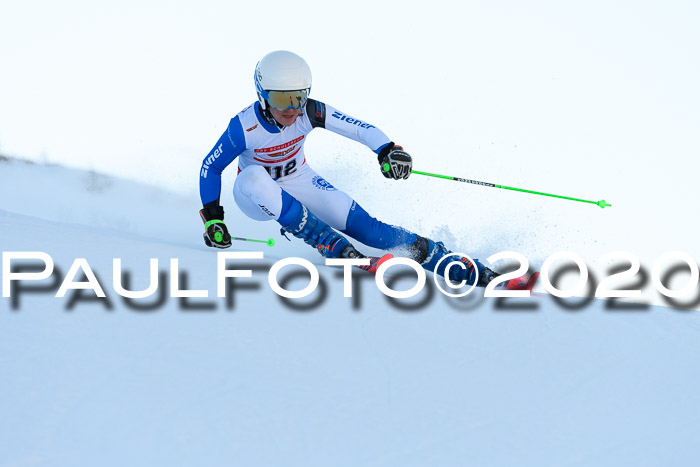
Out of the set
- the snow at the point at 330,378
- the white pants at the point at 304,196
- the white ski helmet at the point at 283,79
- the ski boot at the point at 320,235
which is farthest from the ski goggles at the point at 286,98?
the snow at the point at 330,378

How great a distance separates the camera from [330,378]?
239 cm

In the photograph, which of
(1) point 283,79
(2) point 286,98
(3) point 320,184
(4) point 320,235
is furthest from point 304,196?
(1) point 283,79

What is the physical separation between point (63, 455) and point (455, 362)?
4.60ft

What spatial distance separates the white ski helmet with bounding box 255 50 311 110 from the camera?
3.98m

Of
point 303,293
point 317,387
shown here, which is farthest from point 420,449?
point 303,293

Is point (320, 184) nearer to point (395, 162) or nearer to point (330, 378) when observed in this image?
point (395, 162)

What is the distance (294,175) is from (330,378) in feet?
7.55

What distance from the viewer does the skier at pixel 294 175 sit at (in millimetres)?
4051

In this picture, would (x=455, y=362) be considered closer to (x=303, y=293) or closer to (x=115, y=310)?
(x=303, y=293)

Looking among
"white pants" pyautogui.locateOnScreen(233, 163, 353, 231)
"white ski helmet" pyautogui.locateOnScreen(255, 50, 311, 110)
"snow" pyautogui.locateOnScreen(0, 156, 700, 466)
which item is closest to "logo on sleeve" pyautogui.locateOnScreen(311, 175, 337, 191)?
"white pants" pyautogui.locateOnScreen(233, 163, 353, 231)

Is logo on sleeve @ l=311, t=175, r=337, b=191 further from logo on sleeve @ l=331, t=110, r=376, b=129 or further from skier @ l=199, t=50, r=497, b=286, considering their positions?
logo on sleeve @ l=331, t=110, r=376, b=129

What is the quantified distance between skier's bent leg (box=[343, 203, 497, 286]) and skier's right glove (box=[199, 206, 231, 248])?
78 cm

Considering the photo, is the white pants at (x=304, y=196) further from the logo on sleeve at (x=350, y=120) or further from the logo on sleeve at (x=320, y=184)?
the logo on sleeve at (x=350, y=120)

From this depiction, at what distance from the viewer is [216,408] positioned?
2.12m
